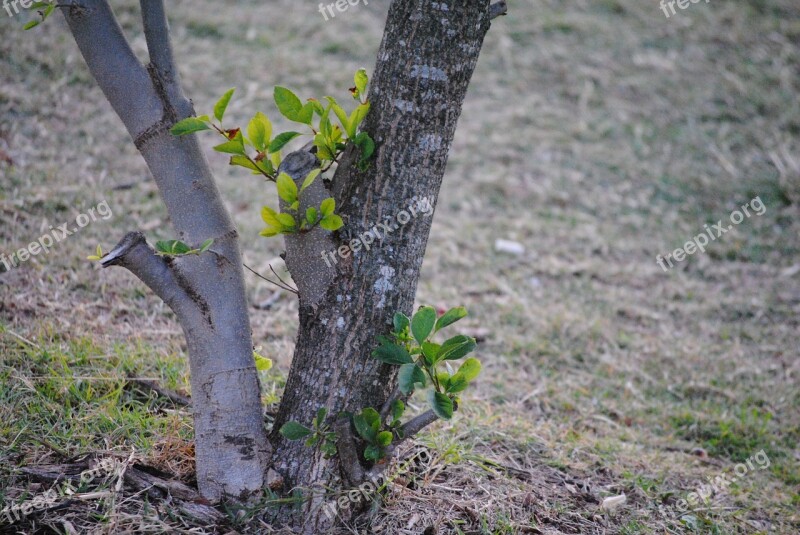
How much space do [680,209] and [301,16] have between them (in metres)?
4.20

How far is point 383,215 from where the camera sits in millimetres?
1700

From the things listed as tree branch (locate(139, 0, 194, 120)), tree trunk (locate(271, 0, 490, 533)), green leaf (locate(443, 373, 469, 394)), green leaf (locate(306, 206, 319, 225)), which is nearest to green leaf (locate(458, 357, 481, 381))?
green leaf (locate(443, 373, 469, 394))

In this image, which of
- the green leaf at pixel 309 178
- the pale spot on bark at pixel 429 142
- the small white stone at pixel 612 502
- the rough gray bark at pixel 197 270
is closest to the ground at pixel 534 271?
the small white stone at pixel 612 502

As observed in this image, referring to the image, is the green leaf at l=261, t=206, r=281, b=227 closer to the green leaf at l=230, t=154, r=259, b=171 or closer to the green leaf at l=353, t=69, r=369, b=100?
the green leaf at l=230, t=154, r=259, b=171

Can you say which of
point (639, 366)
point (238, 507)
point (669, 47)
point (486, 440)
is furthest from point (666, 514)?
point (669, 47)

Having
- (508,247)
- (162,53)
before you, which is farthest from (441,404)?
(508,247)

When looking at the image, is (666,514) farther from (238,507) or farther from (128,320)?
(128,320)

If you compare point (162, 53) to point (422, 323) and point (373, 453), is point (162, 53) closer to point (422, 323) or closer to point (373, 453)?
point (422, 323)

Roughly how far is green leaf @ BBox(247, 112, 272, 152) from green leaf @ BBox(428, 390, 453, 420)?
77 centimetres

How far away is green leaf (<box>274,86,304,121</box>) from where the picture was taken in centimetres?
159

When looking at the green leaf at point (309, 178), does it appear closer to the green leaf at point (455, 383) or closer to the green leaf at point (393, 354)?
the green leaf at point (393, 354)

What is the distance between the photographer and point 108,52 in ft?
5.47

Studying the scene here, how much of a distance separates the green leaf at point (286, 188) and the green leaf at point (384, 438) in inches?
26.0

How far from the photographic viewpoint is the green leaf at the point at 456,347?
1.60 meters
